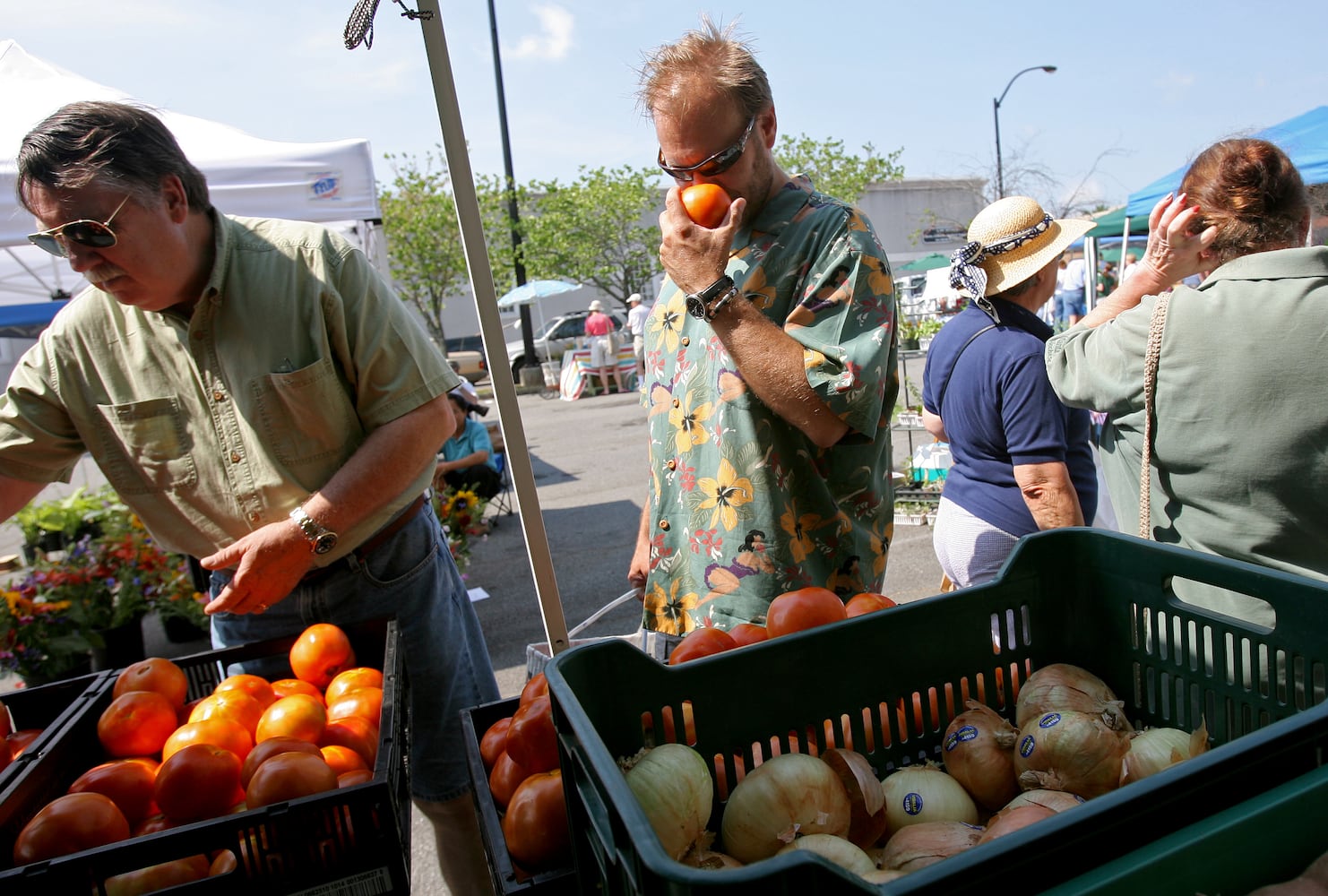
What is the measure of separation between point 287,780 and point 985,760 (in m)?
0.97

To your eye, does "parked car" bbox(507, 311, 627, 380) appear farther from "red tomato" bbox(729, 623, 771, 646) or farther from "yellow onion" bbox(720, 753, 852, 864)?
"yellow onion" bbox(720, 753, 852, 864)

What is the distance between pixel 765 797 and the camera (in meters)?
0.90

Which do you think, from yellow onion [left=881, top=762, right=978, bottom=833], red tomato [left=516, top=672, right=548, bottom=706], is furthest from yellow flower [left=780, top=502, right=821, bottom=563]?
yellow onion [left=881, top=762, right=978, bottom=833]

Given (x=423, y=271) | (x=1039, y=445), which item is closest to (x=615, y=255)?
(x=423, y=271)

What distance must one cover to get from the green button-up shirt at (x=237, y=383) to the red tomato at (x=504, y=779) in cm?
100

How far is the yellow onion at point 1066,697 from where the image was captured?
1.01m

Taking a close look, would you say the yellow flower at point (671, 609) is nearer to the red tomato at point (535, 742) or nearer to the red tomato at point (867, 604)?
the red tomato at point (867, 604)

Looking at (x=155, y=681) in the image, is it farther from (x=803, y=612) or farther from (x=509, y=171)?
(x=509, y=171)

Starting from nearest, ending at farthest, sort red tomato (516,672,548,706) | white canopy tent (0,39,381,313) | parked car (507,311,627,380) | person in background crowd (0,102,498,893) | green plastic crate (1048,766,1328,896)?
green plastic crate (1048,766,1328,896) → red tomato (516,672,548,706) → person in background crowd (0,102,498,893) → white canopy tent (0,39,381,313) → parked car (507,311,627,380)

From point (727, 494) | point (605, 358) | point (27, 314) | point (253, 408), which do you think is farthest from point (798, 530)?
point (605, 358)

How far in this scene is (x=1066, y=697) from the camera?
104 centimetres

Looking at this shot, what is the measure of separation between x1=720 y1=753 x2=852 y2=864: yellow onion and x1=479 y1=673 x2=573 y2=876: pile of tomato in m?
0.21

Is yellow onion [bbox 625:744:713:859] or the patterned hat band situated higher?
the patterned hat band

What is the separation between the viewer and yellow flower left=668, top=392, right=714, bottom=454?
1832mm
